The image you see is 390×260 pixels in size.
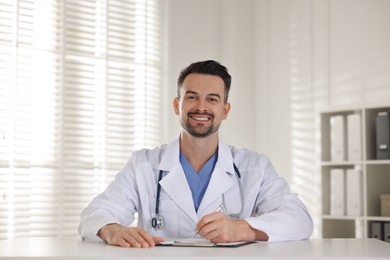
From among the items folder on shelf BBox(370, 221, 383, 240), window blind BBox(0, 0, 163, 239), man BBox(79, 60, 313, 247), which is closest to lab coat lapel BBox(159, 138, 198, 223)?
man BBox(79, 60, 313, 247)

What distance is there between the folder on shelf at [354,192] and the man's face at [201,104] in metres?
1.74

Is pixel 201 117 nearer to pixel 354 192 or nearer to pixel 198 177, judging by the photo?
pixel 198 177

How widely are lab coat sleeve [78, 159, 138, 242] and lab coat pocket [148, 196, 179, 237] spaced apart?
115 mm

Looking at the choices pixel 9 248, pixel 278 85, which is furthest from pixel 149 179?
pixel 278 85

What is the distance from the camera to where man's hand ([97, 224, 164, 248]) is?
6.74ft

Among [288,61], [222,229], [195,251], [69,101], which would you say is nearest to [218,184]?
[222,229]

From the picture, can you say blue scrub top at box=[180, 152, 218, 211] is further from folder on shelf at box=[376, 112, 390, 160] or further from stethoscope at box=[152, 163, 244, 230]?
folder on shelf at box=[376, 112, 390, 160]

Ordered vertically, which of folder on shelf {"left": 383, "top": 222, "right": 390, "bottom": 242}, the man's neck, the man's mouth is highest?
the man's mouth

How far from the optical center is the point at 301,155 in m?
5.13

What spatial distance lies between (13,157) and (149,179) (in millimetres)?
1847

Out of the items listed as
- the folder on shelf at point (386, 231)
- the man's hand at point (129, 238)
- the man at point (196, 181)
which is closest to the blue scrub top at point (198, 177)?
the man at point (196, 181)

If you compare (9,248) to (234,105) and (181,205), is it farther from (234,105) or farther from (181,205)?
(234,105)

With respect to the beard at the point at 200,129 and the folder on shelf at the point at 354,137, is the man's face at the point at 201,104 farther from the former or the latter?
the folder on shelf at the point at 354,137

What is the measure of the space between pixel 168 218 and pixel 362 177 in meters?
2.02
